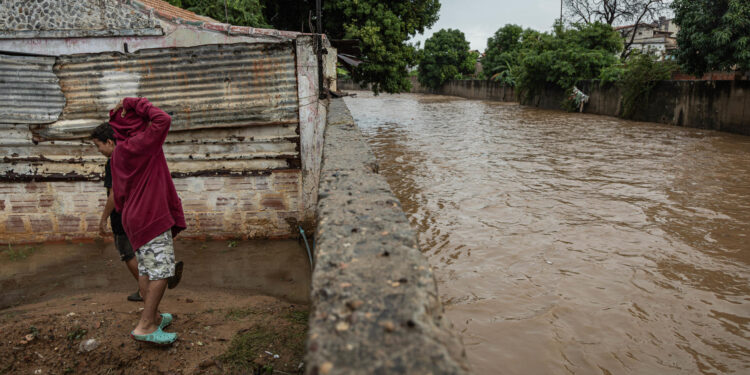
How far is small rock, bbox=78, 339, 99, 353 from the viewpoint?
267 centimetres

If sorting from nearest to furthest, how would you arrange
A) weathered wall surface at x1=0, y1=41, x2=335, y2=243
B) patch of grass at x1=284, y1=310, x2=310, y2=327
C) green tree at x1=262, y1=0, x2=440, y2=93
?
1. patch of grass at x1=284, y1=310, x2=310, y2=327
2. weathered wall surface at x1=0, y1=41, x2=335, y2=243
3. green tree at x1=262, y1=0, x2=440, y2=93

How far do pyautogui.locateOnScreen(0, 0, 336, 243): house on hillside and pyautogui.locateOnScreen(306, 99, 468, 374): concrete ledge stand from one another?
260cm

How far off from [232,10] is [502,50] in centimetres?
3209

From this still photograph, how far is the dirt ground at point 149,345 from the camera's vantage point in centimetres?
257

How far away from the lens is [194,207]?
4.78 m

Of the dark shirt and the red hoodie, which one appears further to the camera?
the dark shirt

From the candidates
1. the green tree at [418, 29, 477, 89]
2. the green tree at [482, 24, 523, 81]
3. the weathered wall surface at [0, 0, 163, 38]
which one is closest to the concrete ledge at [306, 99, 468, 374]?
the weathered wall surface at [0, 0, 163, 38]

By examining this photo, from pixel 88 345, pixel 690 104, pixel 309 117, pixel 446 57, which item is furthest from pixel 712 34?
pixel 446 57

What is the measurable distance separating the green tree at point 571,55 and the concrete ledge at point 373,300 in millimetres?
22403

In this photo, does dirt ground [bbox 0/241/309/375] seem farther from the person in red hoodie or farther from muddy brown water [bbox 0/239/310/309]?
the person in red hoodie

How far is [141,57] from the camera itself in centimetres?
443

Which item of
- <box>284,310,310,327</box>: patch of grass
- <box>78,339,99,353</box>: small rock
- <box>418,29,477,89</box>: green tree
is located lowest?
<box>284,310,310,327</box>: patch of grass

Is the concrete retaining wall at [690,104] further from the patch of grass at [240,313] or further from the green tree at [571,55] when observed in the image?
the patch of grass at [240,313]

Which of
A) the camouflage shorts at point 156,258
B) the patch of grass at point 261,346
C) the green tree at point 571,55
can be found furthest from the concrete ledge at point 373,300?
the green tree at point 571,55
